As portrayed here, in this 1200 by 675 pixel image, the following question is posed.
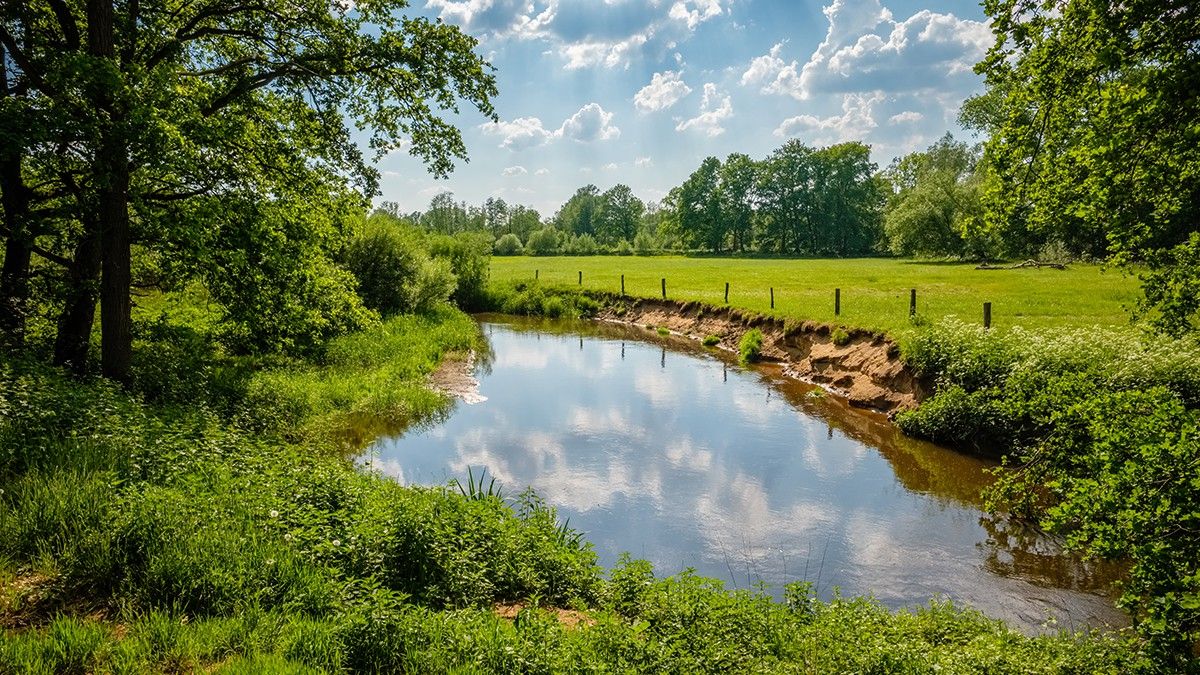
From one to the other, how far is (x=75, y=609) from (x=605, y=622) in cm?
453

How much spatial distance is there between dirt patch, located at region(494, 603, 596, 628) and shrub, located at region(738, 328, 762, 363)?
859 inches

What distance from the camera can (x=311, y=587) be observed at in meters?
5.83

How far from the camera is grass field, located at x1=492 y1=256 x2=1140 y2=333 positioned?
79.1ft

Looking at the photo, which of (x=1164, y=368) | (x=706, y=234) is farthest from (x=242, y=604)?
(x=706, y=234)

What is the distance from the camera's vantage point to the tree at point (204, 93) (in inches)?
362

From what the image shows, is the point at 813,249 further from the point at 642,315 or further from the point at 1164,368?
the point at 1164,368

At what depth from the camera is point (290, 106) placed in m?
13.6

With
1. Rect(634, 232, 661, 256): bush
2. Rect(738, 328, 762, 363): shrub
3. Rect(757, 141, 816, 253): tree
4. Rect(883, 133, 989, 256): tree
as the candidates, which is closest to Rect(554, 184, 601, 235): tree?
Rect(634, 232, 661, 256): bush

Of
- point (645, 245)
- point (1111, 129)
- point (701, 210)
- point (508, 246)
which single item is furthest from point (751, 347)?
point (645, 245)

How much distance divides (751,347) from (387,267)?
18.0 meters

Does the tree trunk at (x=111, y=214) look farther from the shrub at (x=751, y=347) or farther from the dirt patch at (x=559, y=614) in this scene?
the shrub at (x=751, y=347)

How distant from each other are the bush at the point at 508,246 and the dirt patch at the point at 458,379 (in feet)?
268

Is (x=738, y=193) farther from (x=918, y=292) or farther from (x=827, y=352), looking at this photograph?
(x=827, y=352)

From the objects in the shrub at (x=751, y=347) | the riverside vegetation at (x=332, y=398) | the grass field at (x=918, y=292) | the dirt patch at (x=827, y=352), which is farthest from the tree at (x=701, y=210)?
the riverside vegetation at (x=332, y=398)
